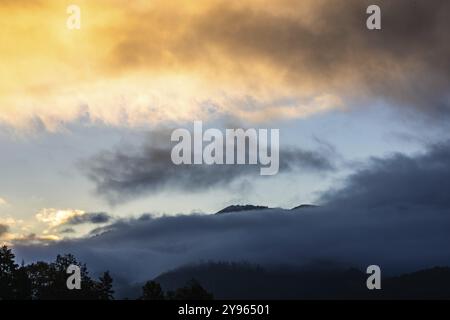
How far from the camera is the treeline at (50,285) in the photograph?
470 feet

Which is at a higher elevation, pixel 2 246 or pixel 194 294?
pixel 2 246

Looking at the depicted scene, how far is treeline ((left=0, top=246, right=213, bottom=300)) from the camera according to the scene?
143 metres

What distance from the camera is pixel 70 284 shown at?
14375 cm

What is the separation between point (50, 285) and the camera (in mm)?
146500
